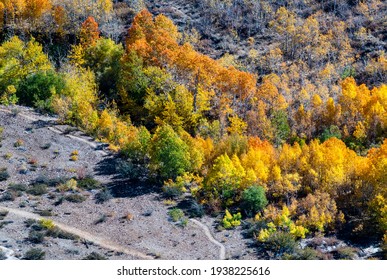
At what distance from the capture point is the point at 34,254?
42.8 metres

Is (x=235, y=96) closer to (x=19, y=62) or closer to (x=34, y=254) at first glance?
(x=19, y=62)

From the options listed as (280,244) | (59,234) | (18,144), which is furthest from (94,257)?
(18,144)

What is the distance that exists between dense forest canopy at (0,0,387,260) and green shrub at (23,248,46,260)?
1630 centimetres

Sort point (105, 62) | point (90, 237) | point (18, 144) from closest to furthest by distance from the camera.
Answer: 1. point (90, 237)
2. point (18, 144)
3. point (105, 62)

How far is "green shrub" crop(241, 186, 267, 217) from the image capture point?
52531 mm

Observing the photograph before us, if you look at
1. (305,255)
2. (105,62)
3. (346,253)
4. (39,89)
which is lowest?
(346,253)

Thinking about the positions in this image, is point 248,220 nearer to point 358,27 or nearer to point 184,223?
point 184,223

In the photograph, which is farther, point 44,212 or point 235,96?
point 235,96

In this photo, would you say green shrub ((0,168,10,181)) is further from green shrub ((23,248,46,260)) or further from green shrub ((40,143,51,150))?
green shrub ((23,248,46,260))

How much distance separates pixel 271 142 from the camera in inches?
2768

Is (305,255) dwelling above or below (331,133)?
below

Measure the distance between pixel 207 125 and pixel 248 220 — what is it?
22.4 metres

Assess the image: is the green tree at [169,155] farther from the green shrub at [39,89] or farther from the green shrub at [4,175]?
the green shrub at [39,89]

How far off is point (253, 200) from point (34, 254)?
Result: 21169mm
